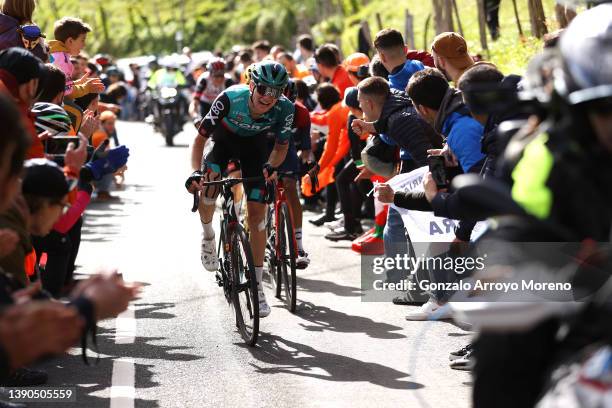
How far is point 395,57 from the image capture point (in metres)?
11.4

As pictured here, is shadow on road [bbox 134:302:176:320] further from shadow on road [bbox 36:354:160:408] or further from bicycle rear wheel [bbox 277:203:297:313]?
shadow on road [bbox 36:354:160:408]

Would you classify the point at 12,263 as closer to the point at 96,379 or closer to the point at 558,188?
the point at 96,379

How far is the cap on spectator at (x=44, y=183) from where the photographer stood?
4840 millimetres

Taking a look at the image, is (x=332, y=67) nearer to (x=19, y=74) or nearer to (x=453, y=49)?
(x=453, y=49)

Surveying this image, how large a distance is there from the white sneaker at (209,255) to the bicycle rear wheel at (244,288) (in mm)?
985

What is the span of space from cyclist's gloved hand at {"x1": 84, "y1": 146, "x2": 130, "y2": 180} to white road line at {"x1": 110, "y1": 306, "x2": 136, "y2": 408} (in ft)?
4.03

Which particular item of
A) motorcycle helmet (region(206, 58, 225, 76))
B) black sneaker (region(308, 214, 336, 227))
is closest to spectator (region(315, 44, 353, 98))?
black sneaker (region(308, 214, 336, 227))

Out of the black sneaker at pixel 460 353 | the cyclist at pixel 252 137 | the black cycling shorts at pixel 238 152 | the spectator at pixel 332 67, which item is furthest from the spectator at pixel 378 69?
the black sneaker at pixel 460 353

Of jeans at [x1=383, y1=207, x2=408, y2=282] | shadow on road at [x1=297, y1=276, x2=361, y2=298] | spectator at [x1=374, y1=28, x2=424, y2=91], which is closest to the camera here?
jeans at [x1=383, y1=207, x2=408, y2=282]

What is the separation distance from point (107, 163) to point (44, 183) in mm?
2683

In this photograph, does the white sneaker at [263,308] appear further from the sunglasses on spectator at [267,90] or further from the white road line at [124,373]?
the sunglasses on spectator at [267,90]

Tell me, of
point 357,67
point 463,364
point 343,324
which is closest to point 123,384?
point 463,364

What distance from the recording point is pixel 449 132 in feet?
26.6

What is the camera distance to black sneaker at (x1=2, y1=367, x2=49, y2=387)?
7223mm
